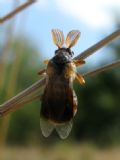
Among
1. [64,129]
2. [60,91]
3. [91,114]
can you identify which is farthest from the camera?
[91,114]

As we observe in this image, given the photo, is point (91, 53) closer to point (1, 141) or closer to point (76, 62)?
point (76, 62)

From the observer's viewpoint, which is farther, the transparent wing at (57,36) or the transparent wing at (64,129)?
the transparent wing at (57,36)

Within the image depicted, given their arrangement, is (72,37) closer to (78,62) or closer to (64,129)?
(78,62)

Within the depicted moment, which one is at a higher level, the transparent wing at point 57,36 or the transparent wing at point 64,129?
the transparent wing at point 57,36

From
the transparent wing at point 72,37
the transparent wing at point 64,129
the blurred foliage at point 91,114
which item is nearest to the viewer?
the transparent wing at point 64,129

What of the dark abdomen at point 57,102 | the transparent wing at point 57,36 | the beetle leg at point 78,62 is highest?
the transparent wing at point 57,36

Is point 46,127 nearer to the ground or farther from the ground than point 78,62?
nearer to the ground

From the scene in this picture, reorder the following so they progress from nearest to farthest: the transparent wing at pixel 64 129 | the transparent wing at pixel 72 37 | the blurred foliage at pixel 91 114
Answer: the transparent wing at pixel 64 129, the transparent wing at pixel 72 37, the blurred foliage at pixel 91 114

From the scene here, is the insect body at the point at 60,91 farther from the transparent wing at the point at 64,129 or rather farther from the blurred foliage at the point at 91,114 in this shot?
the blurred foliage at the point at 91,114

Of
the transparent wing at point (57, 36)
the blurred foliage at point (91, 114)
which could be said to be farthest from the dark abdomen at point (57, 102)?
the blurred foliage at point (91, 114)

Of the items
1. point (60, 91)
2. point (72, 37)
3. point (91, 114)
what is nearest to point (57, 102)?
point (60, 91)
